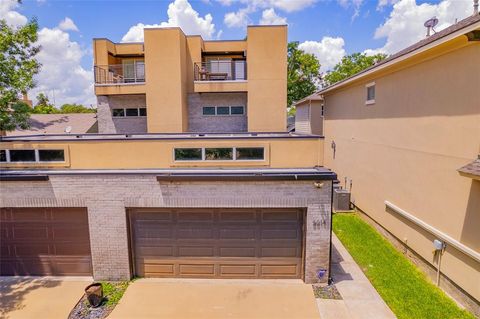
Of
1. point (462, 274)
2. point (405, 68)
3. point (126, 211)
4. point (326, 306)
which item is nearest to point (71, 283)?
point (126, 211)

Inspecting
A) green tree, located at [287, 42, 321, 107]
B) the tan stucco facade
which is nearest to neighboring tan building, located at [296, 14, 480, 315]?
the tan stucco facade

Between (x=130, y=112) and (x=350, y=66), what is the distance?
35.7 m

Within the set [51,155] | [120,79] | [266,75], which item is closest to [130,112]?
[120,79]

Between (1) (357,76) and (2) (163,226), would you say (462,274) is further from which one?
(1) (357,76)

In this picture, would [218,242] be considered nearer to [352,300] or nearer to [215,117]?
[352,300]

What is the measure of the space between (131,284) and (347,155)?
1257 cm

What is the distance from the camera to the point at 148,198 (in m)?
8.34

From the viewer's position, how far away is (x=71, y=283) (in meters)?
8.72

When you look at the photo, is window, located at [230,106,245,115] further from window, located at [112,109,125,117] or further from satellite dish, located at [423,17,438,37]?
satellite dish, located at [423,17,438,37]

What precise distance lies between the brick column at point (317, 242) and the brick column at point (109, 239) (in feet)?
17.6

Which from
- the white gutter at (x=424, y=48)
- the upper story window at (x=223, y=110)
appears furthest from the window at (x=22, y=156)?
the white gutter at (x=424, y=48)

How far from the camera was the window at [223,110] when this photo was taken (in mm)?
17391

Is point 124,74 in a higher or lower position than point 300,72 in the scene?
lower

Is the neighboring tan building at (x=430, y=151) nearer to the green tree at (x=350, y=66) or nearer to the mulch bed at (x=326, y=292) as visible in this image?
the mulch bed at (x=326, y=292)
